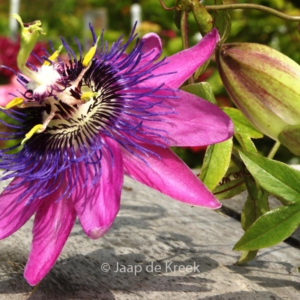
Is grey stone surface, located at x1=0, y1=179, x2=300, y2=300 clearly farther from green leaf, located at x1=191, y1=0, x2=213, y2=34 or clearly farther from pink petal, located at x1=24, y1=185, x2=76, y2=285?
green leaf, located at x1=191, y1=0, x2=213, y2=34

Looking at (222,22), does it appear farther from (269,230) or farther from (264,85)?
(269,230)

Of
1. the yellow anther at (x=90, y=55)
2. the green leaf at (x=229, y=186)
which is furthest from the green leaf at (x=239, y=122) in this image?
the yellow anther at (x=90, y=55)

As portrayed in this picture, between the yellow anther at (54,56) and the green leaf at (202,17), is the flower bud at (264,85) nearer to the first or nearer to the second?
the green leaf at (202,17)

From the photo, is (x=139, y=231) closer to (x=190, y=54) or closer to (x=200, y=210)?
(x=200, y=210)

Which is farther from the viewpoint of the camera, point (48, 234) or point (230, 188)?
point (230, 188)

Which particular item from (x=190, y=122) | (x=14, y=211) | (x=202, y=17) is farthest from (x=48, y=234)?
(x=202, y=17)

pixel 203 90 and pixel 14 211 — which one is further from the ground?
pixel 203 90
